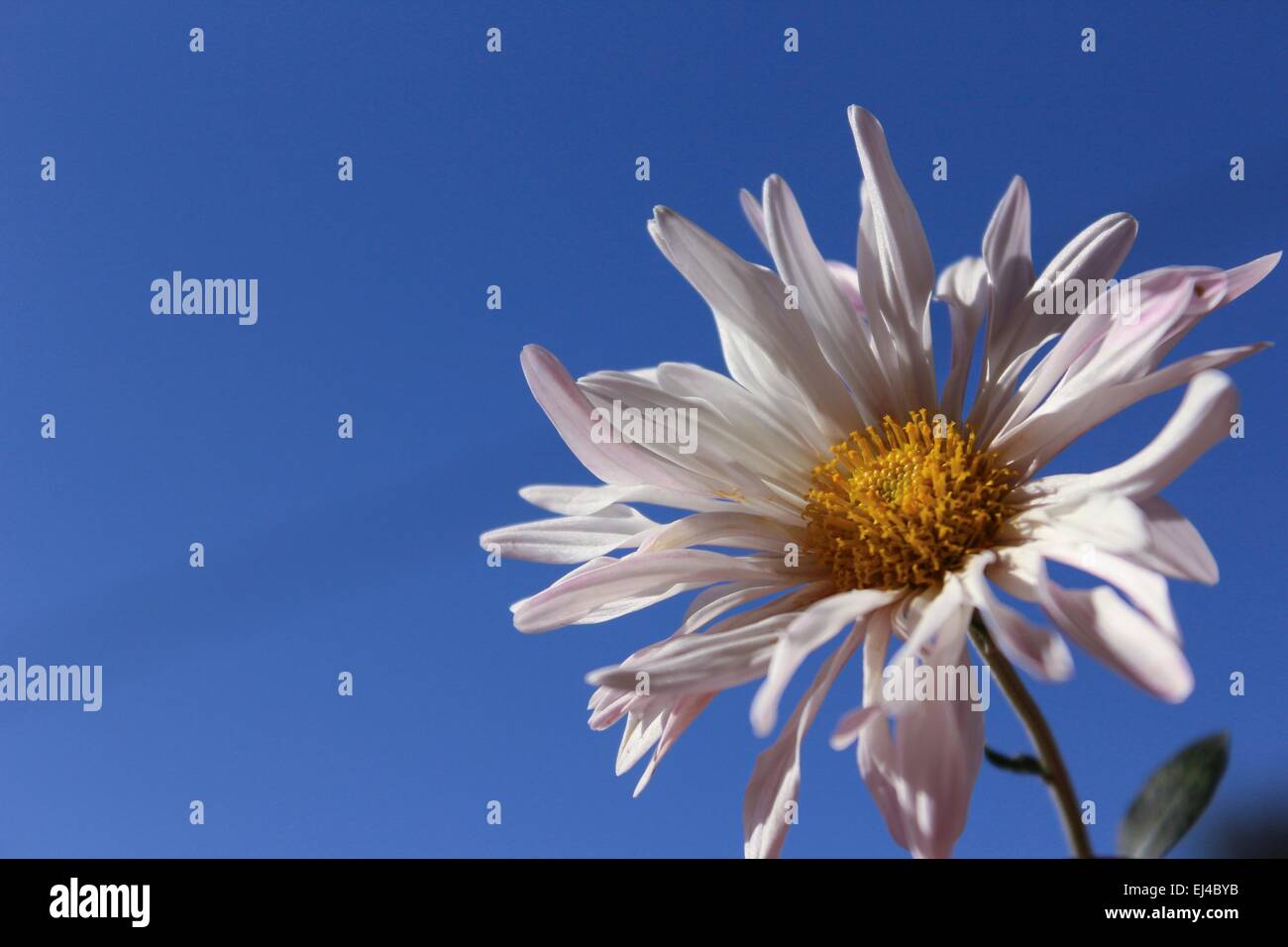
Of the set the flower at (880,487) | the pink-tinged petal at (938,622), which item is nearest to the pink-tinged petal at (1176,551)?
the flower at (880,487)

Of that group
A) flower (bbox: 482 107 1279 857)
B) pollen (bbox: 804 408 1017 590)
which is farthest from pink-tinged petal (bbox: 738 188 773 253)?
pollen (bbox: 804 408 1017 590)

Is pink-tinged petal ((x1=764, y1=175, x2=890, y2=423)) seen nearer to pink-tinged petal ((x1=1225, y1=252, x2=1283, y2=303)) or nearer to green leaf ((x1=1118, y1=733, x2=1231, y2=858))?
pink-tinged petal ((x1=1225, y1=252, x2=1283, y2=303))

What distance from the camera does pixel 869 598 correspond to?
2.46 ft

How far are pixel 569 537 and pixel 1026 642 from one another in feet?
1.40

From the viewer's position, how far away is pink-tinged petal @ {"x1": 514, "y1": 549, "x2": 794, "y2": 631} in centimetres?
80

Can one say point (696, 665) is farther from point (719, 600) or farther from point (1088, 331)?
point (1088, 331)

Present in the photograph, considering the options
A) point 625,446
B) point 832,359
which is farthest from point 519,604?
point 832,359

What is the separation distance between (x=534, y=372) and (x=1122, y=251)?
17.8 inches

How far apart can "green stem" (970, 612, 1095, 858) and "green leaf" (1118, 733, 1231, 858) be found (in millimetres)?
43

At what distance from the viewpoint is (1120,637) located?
61 cm

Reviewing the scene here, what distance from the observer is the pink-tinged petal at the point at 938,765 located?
2.06 feet

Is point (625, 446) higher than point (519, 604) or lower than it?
higher

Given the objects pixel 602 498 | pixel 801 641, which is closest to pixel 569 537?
pixel 602 498
